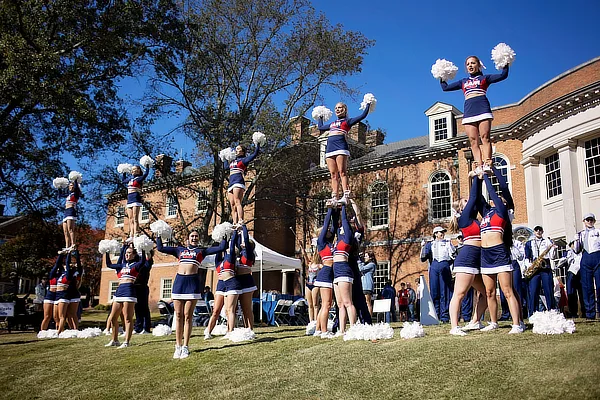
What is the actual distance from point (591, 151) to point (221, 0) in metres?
17.8

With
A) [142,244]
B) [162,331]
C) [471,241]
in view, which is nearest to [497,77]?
[471,241]

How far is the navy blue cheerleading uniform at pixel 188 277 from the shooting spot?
29.9 feet

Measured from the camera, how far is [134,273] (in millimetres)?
11039

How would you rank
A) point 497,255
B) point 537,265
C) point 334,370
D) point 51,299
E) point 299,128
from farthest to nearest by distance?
1. point 299,128
2. point 51,299
3. point 537,265
4. point 497,255
5. point 334,370

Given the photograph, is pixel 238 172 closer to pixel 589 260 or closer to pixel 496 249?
pixel 496 249

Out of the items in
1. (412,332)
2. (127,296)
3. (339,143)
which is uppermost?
(339,143)

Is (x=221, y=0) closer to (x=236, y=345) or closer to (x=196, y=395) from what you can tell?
(x=236, y=345)

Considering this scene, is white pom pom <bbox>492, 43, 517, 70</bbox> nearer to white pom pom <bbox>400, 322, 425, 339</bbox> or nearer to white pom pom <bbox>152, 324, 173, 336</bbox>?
white pom pom <bbox>400, 322, 425, 339</bbox>

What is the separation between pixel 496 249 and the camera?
24.7 feet

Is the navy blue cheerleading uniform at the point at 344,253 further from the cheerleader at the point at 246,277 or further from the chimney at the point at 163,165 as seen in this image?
the chimney at the point at 163,165

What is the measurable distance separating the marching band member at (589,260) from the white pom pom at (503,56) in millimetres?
4226

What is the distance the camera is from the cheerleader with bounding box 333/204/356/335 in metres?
8.88

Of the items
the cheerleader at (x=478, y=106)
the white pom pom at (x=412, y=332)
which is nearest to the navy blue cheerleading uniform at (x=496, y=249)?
the cheerleader at (x=478, y=106)

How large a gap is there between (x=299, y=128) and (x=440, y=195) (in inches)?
333
